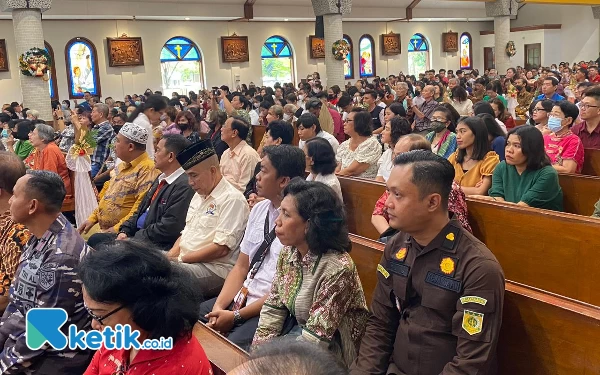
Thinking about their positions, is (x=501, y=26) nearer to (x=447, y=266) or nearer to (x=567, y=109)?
(x=567, y=109)

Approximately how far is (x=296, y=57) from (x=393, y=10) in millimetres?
3930

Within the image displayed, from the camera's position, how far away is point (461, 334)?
1.99 meters

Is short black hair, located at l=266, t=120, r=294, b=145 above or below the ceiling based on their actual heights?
below

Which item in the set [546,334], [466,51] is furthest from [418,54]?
[546,334]

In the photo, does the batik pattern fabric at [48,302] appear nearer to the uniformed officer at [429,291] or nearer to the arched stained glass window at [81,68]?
the uniformed officer at [429,291]

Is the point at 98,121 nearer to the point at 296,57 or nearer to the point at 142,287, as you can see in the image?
the point at 142,287

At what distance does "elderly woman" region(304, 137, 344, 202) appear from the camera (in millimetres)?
3969

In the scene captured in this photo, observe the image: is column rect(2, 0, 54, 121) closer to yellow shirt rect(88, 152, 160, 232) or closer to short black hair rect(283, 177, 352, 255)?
yellow shirt rect(88, 152, 160, 232)

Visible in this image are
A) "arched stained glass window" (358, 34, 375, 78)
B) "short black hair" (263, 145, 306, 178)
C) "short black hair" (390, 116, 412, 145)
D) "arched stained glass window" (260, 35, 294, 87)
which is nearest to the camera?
"short black hair" (263, 145, 306, 178)

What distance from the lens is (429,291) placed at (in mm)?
2090

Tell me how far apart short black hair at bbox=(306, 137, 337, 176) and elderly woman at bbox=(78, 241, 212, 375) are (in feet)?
7.18

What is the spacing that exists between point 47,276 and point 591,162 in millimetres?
4154

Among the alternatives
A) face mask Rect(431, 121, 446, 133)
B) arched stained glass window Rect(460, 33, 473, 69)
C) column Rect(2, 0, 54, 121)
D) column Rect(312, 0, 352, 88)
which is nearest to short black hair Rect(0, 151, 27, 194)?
face mask Rect(431, 121, 446, 133)

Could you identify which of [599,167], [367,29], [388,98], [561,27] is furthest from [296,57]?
[599,167]
